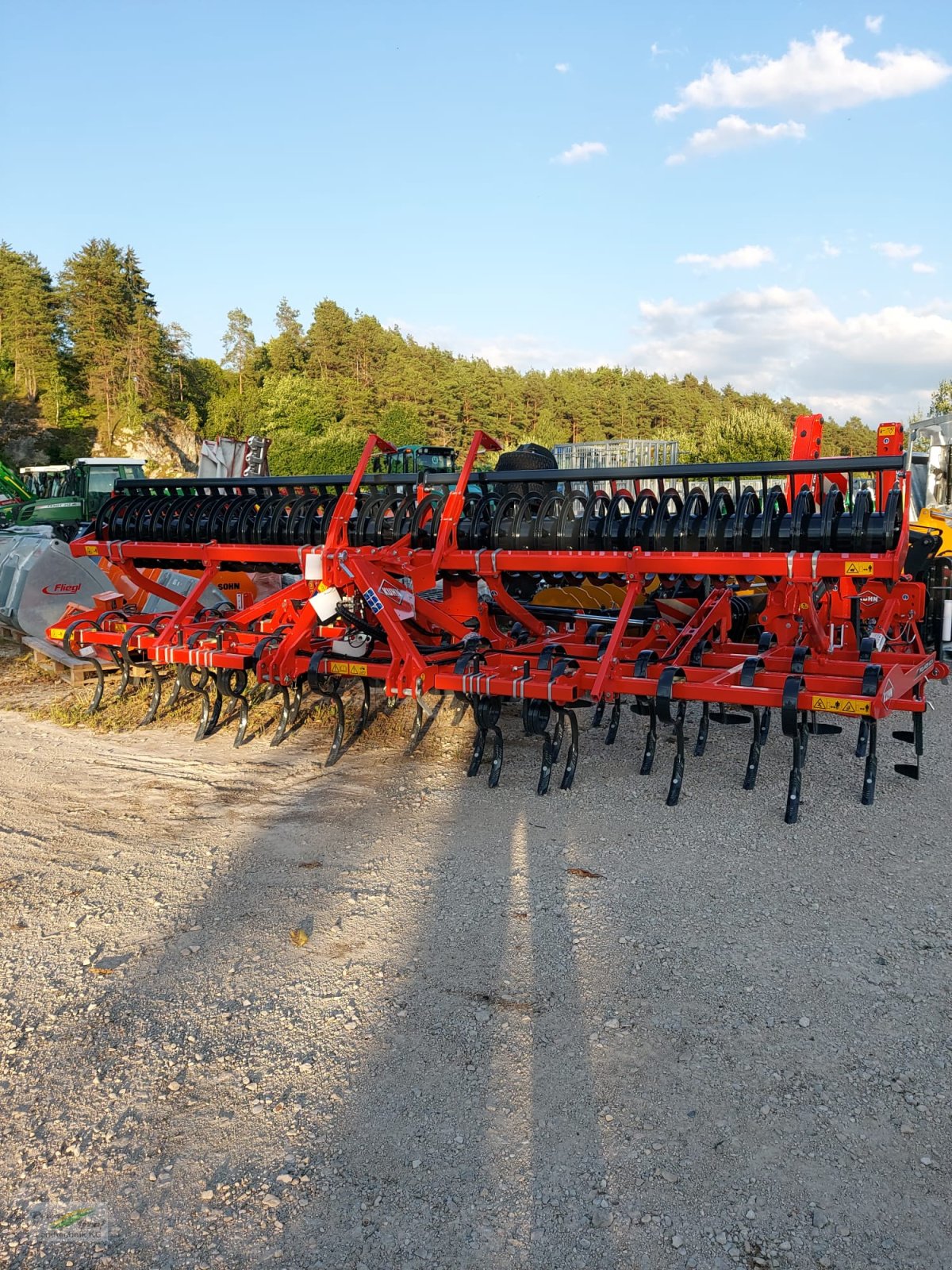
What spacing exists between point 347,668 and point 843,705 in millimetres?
3005

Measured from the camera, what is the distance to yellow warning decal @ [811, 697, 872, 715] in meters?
4.63

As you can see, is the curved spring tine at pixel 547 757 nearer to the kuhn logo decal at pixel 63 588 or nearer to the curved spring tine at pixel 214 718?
the curved spring tine at pixel 214 718

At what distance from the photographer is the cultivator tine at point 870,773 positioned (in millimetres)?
5113

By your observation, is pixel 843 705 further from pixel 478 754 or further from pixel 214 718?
pixel 214 718

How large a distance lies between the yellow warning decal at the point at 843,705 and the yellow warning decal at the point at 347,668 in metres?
2.73

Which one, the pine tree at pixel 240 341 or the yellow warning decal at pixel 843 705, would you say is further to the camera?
the pine tree at pixel 240 341

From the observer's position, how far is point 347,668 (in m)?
5.88

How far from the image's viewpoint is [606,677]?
521 cm

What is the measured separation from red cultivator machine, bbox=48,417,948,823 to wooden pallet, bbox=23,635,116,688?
2.08 ft

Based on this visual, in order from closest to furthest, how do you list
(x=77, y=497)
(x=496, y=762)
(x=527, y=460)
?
(x=496, y=762) < (x=527, y=460) < (x=77, y=497)

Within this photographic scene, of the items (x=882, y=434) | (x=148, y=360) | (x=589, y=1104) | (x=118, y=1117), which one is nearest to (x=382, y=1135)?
(x=589, y=1104)

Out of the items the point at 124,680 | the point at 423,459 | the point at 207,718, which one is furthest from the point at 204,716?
the point at 423,459

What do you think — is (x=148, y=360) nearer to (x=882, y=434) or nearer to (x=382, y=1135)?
(x=882, y=434)

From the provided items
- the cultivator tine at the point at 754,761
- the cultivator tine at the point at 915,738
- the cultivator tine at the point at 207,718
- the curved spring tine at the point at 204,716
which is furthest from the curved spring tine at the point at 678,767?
the curved spring tine at the point at 204,716
